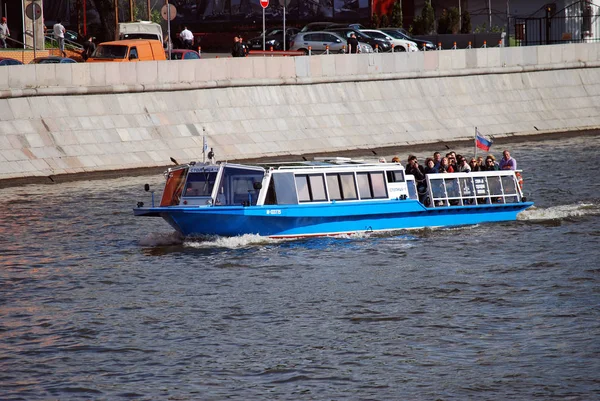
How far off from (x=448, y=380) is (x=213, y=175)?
37.0 feet

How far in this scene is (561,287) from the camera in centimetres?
2200

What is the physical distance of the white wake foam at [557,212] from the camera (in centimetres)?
3073

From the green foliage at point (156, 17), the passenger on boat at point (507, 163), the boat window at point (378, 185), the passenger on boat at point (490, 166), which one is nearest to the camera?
the boat window at point (378, 185)

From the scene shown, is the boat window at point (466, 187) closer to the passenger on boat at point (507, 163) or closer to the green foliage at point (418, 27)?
the passenger on boat at point (507, 163)

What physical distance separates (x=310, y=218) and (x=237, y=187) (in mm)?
1774

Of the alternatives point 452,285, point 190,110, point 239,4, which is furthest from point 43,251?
point 239,4

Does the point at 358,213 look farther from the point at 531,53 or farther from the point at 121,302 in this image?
the point at 531,53

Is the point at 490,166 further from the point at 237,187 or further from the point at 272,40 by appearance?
the point at 272,40

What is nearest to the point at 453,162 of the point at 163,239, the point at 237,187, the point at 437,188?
the point at 437,188

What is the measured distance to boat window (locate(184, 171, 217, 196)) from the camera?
2662 centimetres

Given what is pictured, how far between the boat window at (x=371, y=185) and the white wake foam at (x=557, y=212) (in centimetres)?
460

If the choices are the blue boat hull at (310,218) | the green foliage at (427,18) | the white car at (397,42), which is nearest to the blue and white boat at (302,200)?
the blue boat hull at (310,218)

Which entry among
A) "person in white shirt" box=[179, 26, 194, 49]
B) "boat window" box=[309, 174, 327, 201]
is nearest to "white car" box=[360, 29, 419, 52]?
"person in white shirt" box=[179, 26, 194, 49]

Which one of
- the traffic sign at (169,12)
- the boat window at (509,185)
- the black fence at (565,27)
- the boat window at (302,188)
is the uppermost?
the black fence at (565,27)
